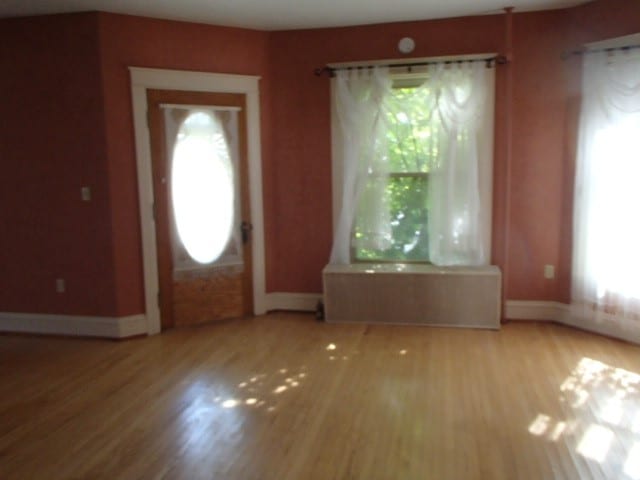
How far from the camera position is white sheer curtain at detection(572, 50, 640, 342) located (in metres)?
3.98

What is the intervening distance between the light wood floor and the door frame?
51 cm

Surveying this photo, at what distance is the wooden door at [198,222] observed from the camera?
14.9 ft

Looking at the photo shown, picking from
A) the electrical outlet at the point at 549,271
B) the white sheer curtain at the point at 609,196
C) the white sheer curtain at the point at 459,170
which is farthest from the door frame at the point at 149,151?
the white sheer curtain at the point at 609,196

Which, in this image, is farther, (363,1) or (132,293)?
(132,293)

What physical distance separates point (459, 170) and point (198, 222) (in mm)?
2286

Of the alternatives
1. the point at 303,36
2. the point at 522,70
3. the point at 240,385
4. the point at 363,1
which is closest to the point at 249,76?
the point at 303,36

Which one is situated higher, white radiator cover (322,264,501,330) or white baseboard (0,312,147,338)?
white radiator cover (322,264,501,330)

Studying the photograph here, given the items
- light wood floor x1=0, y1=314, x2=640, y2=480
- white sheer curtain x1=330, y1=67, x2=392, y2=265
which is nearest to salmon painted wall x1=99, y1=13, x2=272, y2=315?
light wood floor x1=0, y1=314, x2=640, y2=480

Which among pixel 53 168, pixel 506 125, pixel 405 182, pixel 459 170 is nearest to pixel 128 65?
pixel 53 168

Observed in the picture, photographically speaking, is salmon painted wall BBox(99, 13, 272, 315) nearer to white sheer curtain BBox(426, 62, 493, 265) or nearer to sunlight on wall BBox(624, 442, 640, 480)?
white sheer curtain BBox(426, 62, 493, 265)

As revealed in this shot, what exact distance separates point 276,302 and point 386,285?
1.15 m

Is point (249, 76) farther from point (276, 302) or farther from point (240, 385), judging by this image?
point (240, 385)

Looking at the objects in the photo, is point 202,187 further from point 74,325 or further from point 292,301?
point 74,325

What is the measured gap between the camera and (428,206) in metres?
4.75
